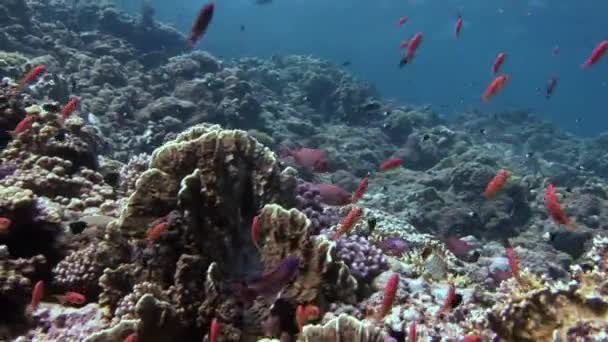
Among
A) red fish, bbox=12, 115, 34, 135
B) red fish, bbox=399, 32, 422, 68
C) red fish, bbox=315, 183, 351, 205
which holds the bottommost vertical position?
red fish, bbox=315, 183, 351, 205

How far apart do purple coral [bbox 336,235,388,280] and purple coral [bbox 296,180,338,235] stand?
78 centimetres

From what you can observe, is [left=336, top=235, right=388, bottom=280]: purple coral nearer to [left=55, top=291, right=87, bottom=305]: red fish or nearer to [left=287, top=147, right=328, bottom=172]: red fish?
[left=55, top=291, right=87, bottom=305]: red fish

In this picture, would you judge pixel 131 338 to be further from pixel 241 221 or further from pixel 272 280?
pixel 241 221

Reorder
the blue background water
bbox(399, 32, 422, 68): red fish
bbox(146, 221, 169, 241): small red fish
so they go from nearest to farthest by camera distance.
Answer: bbox(146, 221, 169, 241): small red fish
bbox(399, 32, 422, 68): red fish
the blue background water

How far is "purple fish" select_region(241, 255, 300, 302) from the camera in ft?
12.6

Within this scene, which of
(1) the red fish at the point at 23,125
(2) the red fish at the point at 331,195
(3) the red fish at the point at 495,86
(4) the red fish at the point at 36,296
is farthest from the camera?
(3) the red fish at the point at 495,86

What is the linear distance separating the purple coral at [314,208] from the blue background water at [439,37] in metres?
31.6

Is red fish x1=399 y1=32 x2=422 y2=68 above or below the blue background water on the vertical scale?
below

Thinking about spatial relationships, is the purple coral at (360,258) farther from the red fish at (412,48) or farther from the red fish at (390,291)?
the red fish at (412,48)

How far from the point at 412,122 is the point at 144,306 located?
23.5 metres

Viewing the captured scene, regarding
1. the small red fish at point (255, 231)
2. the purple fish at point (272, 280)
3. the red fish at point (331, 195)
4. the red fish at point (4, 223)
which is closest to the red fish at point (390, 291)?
the purple fish at point (272, 280)

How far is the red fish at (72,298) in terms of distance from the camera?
4.70m

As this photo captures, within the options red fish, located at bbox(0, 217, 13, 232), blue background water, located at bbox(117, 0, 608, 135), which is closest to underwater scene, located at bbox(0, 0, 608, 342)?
red fish, located at bbox(0, 217, 13, 232)

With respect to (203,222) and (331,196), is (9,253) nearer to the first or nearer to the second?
(203,222)
